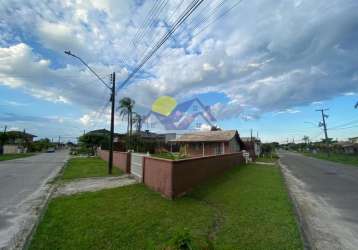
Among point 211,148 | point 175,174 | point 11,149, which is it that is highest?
point 11,149

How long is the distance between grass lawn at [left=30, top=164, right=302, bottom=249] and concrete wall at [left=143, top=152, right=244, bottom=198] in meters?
0.40

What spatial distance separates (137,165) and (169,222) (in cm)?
688

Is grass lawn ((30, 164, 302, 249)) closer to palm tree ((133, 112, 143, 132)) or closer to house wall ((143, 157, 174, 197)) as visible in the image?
house wall ((143, 157, 174, 197))

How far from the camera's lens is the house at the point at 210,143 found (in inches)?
973

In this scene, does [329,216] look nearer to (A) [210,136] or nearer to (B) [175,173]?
(B) [175,173]

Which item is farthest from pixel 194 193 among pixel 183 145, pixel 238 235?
pixel 183 145

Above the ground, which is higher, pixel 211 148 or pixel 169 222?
pixel 211 148

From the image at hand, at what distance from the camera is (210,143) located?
26.1 metres

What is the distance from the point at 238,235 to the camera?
177 inches

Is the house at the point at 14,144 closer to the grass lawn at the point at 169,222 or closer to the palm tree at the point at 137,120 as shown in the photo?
the palm tree at the point at 137,120

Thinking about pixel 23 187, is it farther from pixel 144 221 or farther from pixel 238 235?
pixel 238 235

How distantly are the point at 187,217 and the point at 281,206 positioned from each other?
10.1ft

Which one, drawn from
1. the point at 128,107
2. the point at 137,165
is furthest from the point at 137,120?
the point at 137,165

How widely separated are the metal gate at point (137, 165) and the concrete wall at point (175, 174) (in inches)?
29.8
